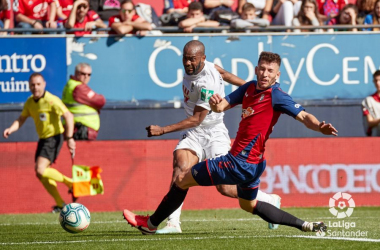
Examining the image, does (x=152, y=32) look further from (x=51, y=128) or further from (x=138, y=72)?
(x=51, y=128)

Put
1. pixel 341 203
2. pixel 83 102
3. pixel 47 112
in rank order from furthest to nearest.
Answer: pixel 83 102 → pixel 341 203 → pixel 47 112

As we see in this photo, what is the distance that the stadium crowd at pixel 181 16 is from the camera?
15.1m

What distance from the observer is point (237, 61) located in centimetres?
1533

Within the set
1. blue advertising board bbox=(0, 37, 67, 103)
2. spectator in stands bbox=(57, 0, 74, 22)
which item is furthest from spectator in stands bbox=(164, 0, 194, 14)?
blue advertising board bbox=(0, 37, 67, 103)

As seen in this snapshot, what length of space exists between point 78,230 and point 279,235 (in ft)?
7.40

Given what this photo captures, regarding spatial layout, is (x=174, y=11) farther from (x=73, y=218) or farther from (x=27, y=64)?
(x=73, y=218)

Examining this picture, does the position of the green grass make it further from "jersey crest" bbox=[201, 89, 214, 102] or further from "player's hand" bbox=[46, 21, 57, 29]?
"player's hand" bbox=[46, 21, 57, 29]

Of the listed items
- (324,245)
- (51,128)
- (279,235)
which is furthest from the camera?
(51,128)

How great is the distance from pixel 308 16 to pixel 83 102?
5.02 m

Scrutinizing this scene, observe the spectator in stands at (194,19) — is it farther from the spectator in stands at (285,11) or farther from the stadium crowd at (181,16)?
the spectator in stands at (285,11)

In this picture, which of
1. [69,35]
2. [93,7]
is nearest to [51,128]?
[69,35]

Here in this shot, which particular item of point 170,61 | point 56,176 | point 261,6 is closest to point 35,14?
point 170,61

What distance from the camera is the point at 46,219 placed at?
11.8 m

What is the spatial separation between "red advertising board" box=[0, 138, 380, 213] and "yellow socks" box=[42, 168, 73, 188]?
0.61 meters
